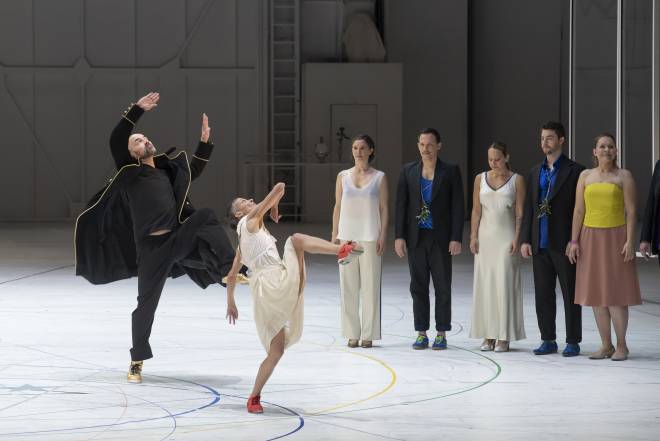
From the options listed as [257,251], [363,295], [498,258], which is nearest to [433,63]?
[363,295]

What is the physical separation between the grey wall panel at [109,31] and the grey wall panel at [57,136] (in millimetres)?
740

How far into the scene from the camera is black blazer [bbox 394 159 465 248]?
793cm

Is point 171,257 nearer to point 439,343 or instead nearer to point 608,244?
point 439,343

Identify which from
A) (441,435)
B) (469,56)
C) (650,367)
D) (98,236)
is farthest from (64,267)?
(469,56)

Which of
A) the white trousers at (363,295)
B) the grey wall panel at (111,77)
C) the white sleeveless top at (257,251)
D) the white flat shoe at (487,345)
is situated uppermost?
the grey wall panel at (111,77)

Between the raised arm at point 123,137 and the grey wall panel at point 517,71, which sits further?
the grey wall panel at point 517,71

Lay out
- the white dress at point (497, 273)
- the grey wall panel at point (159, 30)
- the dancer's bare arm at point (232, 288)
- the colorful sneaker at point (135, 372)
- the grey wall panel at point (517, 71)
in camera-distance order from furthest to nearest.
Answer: the grey wall panel at point (517, 71) → the grey wall panel at point (159, 30) → the white dress at point (497, 273) → the colorful sneaker at point (135, 372) → the dancer's bare arm at point (232, 288)

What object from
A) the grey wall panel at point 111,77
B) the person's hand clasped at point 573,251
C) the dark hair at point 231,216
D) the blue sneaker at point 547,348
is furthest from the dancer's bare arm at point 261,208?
the grey wall panel at point 111,77

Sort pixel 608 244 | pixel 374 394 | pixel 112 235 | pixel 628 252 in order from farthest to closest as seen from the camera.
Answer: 1. pixel 608 244
2. pixel 628 252
3. pixel 112 235
4. pixel 374 394

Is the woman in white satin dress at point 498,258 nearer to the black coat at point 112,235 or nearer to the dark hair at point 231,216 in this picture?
the black coat at point 112,235

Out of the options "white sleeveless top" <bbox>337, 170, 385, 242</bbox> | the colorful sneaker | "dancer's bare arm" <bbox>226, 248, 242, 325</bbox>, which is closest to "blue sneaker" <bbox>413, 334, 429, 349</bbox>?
"white sleeveless top" <bbox>337, 170, 385, 242</bbox>

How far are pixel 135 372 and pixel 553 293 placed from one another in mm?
2881

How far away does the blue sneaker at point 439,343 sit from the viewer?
791 cm

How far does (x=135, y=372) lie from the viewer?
671 cm
